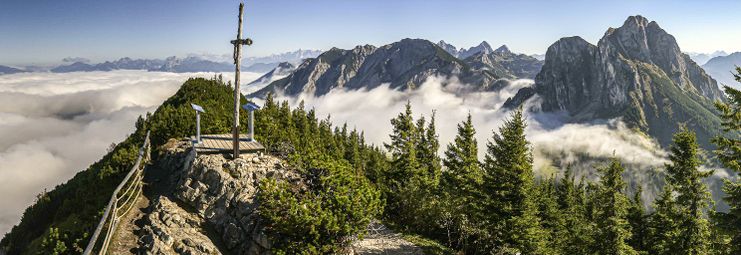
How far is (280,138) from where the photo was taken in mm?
25609

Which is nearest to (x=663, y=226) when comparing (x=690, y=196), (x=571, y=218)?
(x=690, y=196)

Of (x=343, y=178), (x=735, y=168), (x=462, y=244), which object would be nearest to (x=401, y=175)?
(x=462, y=244)

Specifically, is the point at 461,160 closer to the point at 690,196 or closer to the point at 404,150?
the point at 404,150

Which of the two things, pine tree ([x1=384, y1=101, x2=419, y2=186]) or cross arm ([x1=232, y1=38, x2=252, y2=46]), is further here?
pine tree ([x1=384, y1=101, x2=419, y2=186])

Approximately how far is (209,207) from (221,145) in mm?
4799

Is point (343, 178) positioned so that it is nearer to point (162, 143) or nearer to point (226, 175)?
point (226, 175)

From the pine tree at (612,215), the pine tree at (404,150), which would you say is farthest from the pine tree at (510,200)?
the pine tree at (404,150)

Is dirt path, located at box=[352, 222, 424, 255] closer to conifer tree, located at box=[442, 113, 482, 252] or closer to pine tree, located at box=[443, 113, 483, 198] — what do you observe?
conifer tree, located at box=[442, 113, 482, 252]

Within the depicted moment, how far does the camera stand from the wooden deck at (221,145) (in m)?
22.4

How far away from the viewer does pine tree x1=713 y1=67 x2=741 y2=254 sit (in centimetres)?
1791

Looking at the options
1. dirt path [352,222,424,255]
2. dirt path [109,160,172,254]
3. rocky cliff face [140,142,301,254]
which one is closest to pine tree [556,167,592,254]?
dirt path [352,222,424,255]

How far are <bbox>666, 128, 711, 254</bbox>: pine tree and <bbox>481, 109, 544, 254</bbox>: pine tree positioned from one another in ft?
31.6

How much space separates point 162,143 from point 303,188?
11.4 m

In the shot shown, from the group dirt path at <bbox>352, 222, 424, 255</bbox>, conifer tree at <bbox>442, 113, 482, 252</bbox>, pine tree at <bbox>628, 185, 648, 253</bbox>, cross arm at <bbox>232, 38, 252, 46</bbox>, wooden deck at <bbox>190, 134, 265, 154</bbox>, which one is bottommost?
pine tree at <bbox>628, 185, 648, 253</bbox>
